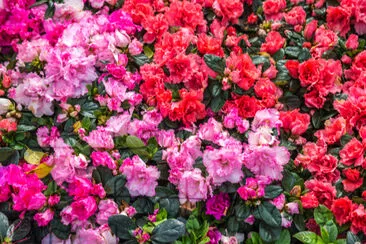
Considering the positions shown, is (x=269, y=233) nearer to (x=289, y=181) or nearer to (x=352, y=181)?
(x=289, y=181)

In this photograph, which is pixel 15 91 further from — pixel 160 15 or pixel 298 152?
pixel 298 152

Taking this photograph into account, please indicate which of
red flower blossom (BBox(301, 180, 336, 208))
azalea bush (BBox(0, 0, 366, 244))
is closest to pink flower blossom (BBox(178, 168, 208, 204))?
azalea bush (BBox(0, 0, 366, 244))

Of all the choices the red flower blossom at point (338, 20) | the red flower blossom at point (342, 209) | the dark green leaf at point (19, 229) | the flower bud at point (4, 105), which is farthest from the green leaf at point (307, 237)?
the flower bud at point (4, 105)

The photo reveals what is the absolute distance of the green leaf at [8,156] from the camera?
1.62m

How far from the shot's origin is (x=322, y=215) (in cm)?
154

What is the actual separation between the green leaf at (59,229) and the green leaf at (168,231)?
0.93 feet

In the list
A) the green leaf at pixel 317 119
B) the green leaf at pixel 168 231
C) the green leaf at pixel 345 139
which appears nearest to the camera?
the green leaf at pixel 168 231

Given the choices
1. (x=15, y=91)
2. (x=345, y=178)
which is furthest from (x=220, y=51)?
(x=15, y=91)

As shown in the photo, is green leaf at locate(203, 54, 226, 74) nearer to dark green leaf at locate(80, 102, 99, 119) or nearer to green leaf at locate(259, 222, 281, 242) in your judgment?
dark green leaf at locate(80, 102, 99, 119)

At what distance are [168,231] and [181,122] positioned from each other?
441mm

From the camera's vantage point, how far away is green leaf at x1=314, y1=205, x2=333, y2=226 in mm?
1525

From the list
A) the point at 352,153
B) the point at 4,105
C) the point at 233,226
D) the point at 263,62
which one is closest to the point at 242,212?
the point at 233,226

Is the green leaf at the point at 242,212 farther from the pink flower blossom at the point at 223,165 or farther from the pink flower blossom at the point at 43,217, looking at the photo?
the pink flower blossom at the point at 43,217

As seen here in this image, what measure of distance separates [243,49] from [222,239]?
798 millimetres
